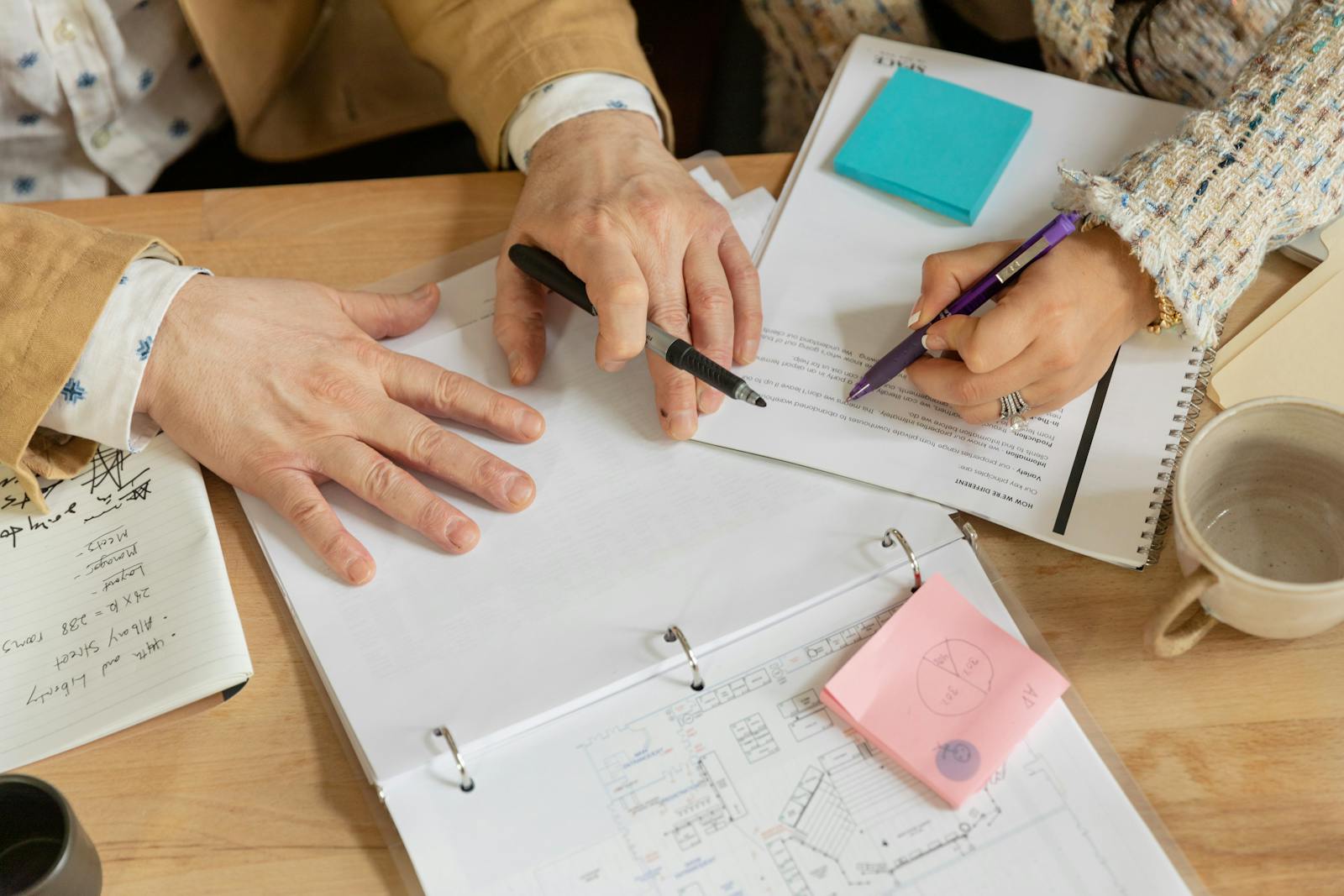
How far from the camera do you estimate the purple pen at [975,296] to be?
2.53 feet

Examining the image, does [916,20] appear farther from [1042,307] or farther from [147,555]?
[147,555]

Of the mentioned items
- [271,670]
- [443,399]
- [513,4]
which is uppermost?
[513,4]

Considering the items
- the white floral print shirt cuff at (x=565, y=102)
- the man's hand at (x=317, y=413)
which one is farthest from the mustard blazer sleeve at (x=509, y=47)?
the man's hand at (x=317, y=413)

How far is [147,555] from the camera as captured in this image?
0.74 metres

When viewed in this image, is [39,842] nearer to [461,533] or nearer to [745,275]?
[461,533]

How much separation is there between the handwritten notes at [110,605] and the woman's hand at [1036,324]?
21.0 inches

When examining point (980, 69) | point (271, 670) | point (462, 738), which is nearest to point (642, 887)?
point (462, 738)

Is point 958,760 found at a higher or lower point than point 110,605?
higher

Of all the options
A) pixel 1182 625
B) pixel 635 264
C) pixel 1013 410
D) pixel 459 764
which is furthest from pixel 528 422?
pixel 1182 625

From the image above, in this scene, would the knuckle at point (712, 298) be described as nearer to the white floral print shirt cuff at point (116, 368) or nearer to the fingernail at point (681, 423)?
the fingernail at point (681, 423)

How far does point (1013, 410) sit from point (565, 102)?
49 centimetres

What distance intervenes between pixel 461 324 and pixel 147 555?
0.30 m

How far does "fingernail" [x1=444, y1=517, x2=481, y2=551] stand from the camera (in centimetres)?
73

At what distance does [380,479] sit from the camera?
0.75 meters
